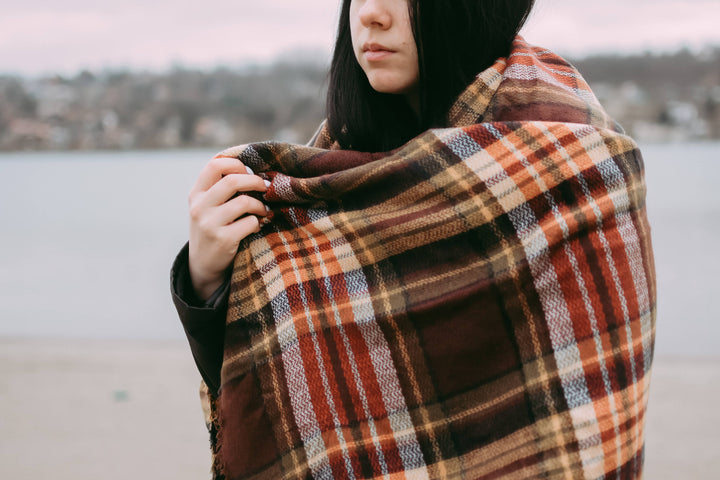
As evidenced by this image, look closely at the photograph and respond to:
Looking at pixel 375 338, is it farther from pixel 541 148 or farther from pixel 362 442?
pixel 541 148

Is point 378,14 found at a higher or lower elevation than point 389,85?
higher

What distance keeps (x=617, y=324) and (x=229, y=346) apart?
0.60 m

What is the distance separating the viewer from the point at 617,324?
93 centimetres

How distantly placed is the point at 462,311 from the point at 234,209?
0.40 m

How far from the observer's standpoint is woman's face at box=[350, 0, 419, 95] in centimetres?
106

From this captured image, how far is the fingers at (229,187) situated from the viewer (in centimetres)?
104

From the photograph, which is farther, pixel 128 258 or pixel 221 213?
pixel 128 258

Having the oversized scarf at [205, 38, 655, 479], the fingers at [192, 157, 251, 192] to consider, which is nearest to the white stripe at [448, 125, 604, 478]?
the oversized scarf at [205, 38, 655, 479]

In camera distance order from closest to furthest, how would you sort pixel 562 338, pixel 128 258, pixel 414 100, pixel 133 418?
pixel 562 338
pixel 414 100
pixel 133 418
pixel 128 258

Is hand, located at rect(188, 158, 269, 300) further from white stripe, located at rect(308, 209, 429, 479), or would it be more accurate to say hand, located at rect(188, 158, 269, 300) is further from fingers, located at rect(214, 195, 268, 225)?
white stripe, located at rect(308, 209, 429, 479)

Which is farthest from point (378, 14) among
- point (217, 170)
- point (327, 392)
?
point (327, 392)

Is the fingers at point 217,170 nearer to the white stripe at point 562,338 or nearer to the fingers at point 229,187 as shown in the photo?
the fingers at point 229,187

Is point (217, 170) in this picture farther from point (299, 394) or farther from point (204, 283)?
point (299, 394)

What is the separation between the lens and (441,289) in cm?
94
